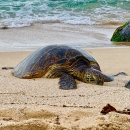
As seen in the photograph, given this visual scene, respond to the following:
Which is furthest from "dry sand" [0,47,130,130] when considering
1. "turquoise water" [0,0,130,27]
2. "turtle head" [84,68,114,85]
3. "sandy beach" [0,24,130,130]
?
"turquoise water" [0,0,130,27]

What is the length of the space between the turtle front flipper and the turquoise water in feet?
31.2

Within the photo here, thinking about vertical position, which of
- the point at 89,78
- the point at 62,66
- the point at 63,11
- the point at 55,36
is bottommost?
the point at 55,36

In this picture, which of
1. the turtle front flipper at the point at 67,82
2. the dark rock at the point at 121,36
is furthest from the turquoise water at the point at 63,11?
the turtle front flipper at the point at 67,82

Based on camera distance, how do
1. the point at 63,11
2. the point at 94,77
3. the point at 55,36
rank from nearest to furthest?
the point at 94,77
the point at 55,36
the point at 63,11

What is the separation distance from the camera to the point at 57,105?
3.97 meters

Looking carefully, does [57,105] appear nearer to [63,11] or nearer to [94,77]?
[94,77]

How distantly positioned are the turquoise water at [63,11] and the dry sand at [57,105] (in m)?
10.1

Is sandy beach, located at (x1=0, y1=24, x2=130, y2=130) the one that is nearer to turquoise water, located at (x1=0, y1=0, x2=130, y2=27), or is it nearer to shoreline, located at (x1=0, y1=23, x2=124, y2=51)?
shoreline, located at (x1=0, y1=23, x2=124, y2=51)

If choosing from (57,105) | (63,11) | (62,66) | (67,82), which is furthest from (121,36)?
(57,105)

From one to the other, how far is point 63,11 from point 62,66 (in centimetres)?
1346

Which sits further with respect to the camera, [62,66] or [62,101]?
[62,66]

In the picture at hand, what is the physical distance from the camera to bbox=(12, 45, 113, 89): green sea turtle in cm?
571

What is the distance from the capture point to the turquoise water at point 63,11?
16.2 meters

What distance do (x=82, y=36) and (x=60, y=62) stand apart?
6396mm
